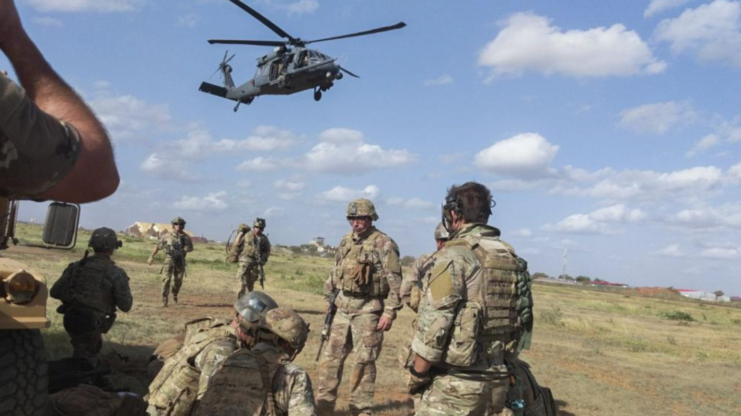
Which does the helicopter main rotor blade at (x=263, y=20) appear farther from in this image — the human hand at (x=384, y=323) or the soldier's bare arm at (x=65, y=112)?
the soldier's bare arm at (x=65, y=112)

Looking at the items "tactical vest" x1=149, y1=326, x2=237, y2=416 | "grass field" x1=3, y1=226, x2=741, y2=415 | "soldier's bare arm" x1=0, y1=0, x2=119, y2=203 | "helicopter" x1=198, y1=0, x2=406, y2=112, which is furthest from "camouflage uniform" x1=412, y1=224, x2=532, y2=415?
"helicopter" x1=198, y1=0, x2=406, y2=112

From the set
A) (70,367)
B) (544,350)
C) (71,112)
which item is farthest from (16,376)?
(544,350)

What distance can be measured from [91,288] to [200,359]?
336cm

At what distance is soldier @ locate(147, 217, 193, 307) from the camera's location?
1476 centimetres

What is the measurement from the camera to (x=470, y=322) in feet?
13.1

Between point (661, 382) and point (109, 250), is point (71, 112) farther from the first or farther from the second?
point (661, 382)

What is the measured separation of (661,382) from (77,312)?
10849mm

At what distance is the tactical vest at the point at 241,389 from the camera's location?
3.38 m

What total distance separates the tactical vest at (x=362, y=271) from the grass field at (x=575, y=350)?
1599 millimetres

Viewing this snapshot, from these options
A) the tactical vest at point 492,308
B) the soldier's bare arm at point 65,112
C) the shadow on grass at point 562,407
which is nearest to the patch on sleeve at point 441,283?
the tactical vest at point 492,308

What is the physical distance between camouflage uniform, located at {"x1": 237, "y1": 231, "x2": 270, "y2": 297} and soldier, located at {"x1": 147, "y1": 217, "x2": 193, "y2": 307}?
137 centimetres

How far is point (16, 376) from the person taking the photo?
3.07 metres

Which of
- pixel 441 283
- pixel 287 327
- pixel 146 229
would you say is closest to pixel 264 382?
pixel 287 327

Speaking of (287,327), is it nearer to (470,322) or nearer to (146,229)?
(470,322)
